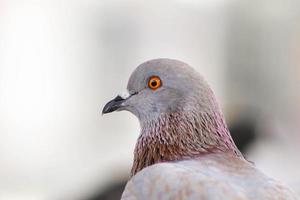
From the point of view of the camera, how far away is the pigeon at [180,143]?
4363 mm

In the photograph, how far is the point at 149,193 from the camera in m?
4.42

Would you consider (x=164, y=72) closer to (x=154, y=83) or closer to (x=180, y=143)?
(x=154, y=83)

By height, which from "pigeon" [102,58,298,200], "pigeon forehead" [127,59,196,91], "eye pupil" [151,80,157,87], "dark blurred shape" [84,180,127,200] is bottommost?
"dark blurred shape" [84,180,127,200]

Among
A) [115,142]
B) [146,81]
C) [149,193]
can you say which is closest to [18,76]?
[115,142]

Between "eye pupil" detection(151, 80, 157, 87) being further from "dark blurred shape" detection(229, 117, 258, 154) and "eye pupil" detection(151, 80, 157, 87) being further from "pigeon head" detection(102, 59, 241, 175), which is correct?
"dark blurred shape" detection(229, 117, 258, 154)

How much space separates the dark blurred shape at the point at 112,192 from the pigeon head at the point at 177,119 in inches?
144

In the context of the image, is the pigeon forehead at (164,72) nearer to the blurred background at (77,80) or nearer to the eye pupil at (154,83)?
the eye pupil at (154,83)

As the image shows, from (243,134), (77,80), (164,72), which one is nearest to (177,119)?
(164,72)

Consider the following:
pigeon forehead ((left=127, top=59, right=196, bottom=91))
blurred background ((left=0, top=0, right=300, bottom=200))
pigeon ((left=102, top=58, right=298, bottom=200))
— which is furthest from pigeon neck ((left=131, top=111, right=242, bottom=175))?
blurred background ((left=0, top=0, right=300, bottom=200))

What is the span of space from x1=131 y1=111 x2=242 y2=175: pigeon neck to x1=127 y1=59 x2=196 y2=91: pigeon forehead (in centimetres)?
21

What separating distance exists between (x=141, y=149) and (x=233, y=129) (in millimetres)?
5876

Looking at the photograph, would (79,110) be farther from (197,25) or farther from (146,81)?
(146,81)

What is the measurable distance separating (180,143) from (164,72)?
0.44 m

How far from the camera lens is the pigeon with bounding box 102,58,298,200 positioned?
14.3 ft
